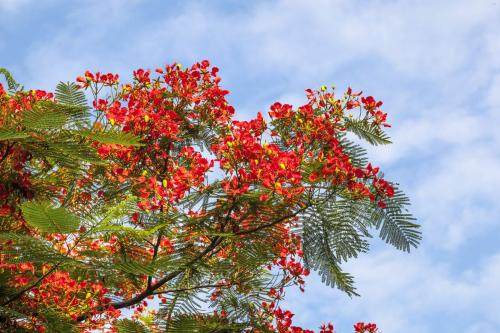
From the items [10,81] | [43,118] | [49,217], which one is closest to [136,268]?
[49,217]

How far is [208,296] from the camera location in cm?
610

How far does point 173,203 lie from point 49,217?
1.65m

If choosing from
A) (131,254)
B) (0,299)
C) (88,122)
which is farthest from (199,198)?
(0,299)

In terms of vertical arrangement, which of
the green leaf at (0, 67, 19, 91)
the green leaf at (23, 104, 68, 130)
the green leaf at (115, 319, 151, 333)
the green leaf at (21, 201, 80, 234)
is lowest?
the green leaf at (21, 201, 80, 234)

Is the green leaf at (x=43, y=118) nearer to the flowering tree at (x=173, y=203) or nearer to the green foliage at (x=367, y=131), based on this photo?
the flowering tree at (x=173, y=203)

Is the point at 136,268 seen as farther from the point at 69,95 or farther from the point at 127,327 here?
the point at 69,95

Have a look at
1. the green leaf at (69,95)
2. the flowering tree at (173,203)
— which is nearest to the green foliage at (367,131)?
the flowering tree at (173,203)

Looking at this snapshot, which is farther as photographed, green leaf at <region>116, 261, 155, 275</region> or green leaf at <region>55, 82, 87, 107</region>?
green leaf at <region>55, 82, 87, 107</region>

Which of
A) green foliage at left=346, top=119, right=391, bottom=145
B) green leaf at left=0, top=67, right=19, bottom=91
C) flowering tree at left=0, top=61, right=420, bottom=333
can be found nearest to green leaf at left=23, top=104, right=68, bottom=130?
flowering tree at left=0, top=61, right=420, bottom=333

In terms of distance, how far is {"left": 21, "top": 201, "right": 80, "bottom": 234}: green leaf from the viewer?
3.56 meters

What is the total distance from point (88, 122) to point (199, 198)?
54.4 inches

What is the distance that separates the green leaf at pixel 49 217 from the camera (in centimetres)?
356

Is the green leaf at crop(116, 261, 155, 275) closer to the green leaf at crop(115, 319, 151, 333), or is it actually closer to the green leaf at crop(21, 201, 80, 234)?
the green leaf at crop(21, 201, 80, 234)

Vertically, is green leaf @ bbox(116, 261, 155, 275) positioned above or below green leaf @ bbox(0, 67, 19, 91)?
below
